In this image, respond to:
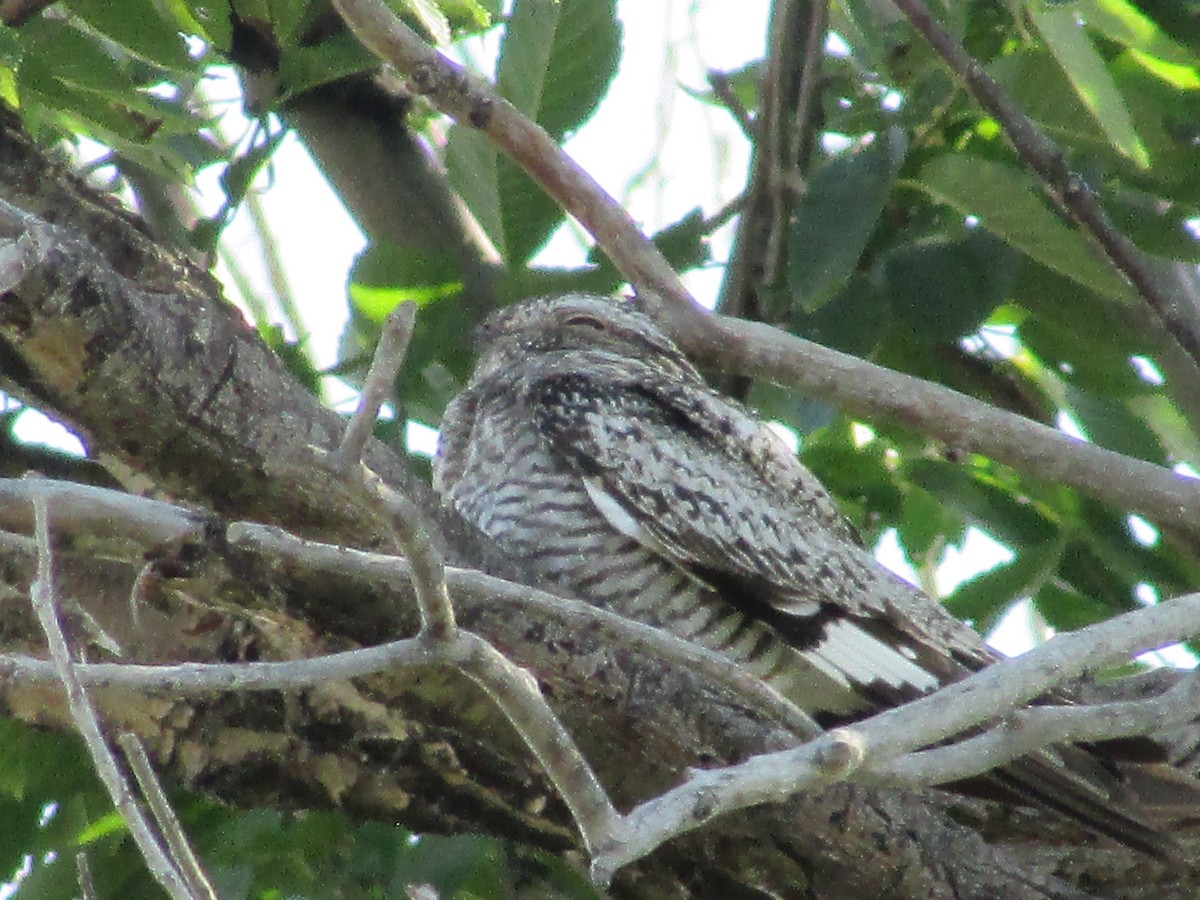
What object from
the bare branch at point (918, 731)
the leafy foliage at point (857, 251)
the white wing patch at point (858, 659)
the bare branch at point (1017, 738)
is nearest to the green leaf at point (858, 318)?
the leafy foliage at point (857, 251)

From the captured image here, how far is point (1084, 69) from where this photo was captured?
7.80ft

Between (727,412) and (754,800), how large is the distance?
6.40 ft

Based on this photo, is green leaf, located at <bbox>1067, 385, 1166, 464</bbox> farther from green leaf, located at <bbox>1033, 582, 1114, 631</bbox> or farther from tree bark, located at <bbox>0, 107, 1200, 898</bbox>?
tree bark, located at <bbox>0, 107, 1200, 898</bbox>

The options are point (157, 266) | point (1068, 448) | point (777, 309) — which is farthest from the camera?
point (777, 309)

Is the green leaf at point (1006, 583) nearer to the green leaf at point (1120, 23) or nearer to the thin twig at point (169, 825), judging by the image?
the green leaf at point (1120, 23)

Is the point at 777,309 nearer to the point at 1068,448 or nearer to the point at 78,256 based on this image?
the point at 1068,448

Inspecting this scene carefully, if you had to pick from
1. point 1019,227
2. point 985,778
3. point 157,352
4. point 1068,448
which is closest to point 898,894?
point 985,778

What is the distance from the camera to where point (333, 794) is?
8.60 feet

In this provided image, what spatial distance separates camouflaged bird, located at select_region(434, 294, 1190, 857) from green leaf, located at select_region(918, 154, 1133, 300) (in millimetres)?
645

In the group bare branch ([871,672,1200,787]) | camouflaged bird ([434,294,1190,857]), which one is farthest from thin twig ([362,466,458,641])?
camouflaged bird ([434,294,1190,857])

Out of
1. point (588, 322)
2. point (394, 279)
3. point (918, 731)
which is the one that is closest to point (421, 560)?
point (918, 731)

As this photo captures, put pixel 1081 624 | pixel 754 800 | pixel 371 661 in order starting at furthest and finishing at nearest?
pixel 1081 624, pixel 371 661, pixel 754 800

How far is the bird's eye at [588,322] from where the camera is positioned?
13.1ft

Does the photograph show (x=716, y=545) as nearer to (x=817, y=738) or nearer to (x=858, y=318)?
(x=858, y=318)
